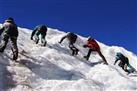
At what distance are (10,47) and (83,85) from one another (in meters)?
5.65

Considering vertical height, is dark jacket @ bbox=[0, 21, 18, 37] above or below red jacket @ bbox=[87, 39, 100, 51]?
below

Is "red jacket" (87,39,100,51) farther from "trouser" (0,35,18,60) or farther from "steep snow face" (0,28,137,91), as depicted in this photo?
"trouser" (0,35,18,60)

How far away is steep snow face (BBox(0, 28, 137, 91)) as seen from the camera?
57.6 feet

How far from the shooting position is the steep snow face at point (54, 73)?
17548 mm

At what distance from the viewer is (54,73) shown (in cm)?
1956

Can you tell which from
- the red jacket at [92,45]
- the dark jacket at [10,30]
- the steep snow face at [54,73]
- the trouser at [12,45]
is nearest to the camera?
the steep snow face at [54,73]

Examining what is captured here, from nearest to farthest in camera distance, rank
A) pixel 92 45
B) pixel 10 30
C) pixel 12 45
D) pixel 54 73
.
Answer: pixel 54 73
pixel 12 45
pixel 10 30
pixel 92 45

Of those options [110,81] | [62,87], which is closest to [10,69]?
[62,87]

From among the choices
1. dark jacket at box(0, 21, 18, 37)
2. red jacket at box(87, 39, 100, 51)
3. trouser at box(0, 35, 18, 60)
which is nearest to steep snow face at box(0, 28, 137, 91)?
trouser at box(0, 35, 18, 60)

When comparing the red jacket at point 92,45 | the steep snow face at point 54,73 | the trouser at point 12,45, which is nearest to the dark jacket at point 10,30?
the trouser at point 12,45

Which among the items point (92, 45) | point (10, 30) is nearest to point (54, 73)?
point (10, 30)

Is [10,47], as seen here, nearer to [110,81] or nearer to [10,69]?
[10,69]

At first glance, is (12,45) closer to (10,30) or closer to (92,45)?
(10,30)

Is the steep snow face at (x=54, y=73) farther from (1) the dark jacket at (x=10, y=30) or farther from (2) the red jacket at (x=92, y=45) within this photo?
(1) the dark jacket at (x=10, y=30)
